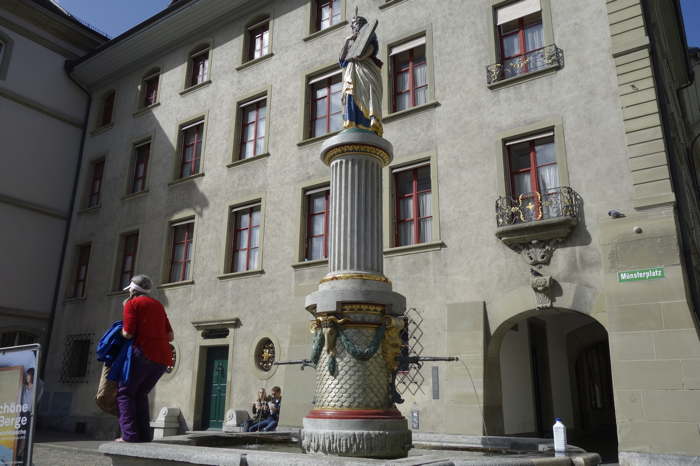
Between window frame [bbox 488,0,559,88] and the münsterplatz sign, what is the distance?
5.13 m

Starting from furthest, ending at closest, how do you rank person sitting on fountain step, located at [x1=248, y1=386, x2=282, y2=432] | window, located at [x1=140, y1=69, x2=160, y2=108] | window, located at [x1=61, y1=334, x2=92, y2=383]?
1. window, located at [x1=140, y1=69, x2=160, y2=108]
2. window, located at [x1=61, y1=334, x2=92, y2=383]
3. person sitting on fountain step, located at [x1=248, y1=386, x2=282, y2=432]

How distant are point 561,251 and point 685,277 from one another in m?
2.34

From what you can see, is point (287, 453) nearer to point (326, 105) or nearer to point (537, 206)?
point (537, 206)

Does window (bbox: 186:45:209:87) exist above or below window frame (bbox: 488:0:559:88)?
above

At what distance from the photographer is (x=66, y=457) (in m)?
12.4

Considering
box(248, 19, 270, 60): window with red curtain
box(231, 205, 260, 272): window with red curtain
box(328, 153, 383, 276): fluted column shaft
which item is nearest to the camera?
box(328, 153, 383, 276): fluted column shaft

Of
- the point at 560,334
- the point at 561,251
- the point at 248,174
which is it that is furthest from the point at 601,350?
the point at 248,174

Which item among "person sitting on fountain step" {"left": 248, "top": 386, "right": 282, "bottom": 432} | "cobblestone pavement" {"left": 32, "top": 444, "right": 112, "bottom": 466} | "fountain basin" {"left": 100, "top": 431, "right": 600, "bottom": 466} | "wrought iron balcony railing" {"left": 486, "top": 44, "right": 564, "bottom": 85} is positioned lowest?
"cobblestone pavement" {"left": 32, "top": 444, "right": 112, "bottom": 466}

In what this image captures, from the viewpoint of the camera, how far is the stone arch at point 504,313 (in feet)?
39.8

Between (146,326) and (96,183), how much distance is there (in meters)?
20.1

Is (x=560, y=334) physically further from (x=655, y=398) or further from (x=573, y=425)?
(x=655, y=398)

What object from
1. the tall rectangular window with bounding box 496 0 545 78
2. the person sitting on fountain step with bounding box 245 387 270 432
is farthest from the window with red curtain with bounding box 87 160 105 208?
the tall rectangular window with bounding box 496 0 545 78

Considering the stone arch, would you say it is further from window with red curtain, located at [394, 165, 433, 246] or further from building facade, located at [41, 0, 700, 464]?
window with red curtain, located at [394, 165, 433, 246]

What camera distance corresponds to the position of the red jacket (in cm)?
670
